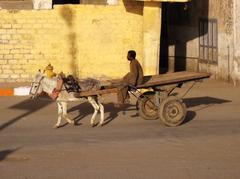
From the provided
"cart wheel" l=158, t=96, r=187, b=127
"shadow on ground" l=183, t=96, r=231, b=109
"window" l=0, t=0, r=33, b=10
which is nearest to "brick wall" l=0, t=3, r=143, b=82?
"window" l=0, t=0, r=33, b=10

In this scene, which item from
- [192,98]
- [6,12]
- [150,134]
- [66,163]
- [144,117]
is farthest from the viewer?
[6,12]

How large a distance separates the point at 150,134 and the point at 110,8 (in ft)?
27.7

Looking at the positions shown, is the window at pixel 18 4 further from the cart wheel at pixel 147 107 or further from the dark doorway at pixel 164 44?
the cart wheel at pixel 147 107

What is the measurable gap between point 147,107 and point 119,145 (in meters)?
2.67

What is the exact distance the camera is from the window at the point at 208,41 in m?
21.8

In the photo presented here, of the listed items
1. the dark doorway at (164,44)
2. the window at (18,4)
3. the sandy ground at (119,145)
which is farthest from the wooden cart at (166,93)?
the dark doorway at (164,44)

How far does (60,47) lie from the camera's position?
20.7 meters

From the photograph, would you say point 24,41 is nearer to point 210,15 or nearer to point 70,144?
point 210,15

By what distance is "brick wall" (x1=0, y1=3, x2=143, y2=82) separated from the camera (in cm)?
2052

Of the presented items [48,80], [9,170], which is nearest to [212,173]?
[9,170]

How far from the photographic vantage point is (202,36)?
2291 centimetres

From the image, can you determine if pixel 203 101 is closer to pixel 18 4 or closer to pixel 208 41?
pixel 208 41

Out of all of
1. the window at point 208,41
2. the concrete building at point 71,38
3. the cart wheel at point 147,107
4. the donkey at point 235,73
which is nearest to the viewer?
the cart wheel at point 147,107

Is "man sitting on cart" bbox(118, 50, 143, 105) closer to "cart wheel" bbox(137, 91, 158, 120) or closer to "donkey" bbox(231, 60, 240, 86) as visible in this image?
"cart wheel" bbox(137, 91, 158, 120)
